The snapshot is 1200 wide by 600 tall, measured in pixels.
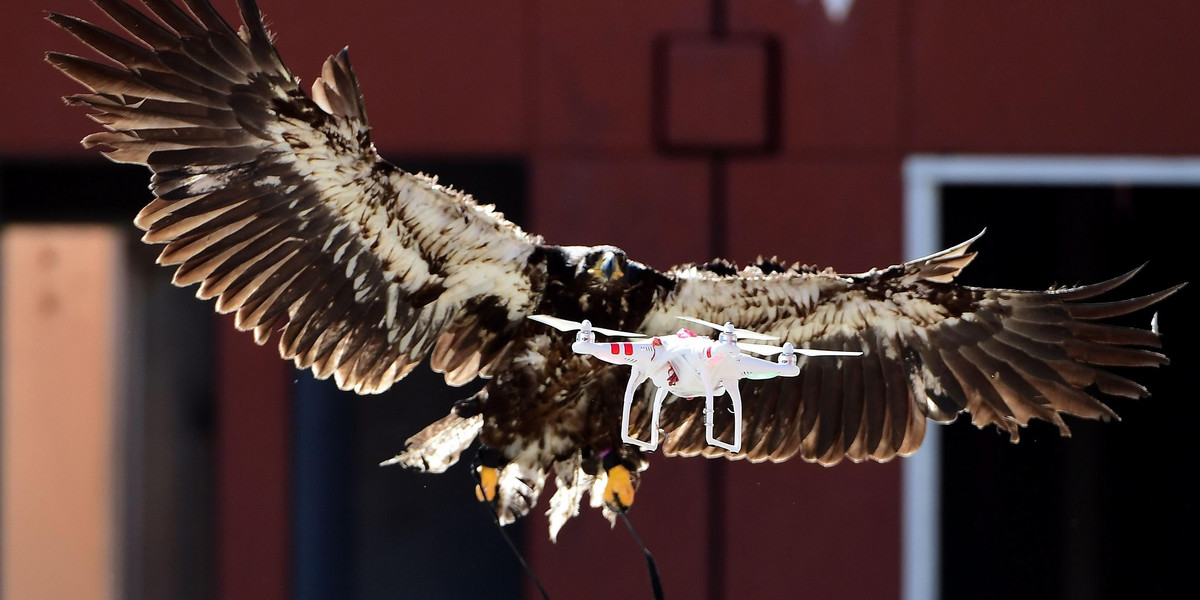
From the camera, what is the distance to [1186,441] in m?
5.59

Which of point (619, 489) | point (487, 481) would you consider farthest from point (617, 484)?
point (487, 481)

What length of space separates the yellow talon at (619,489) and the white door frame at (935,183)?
6.92 ft

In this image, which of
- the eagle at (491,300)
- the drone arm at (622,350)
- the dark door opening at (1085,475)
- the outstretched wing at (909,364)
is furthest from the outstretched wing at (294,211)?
the dark door opening at (1085,475)

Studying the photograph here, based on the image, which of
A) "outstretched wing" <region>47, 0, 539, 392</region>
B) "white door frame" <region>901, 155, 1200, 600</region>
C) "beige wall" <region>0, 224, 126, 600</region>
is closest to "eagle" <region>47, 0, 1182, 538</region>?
"outstretched wing" <region>47, 0, 539, 392</region>

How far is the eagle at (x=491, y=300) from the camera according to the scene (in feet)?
10.8

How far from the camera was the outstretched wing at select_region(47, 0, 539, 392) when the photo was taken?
130 inches

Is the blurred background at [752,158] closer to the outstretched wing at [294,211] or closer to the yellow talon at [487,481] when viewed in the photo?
the outstretched wing at [294,211]

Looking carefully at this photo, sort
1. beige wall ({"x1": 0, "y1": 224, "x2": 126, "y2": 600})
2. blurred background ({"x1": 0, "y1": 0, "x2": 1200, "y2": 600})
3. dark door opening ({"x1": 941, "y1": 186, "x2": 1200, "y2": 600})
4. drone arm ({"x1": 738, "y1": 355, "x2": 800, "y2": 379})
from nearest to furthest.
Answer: drone arm ({"x1": 738, "y1": 355, "x2": 800, "y2": 379})
blurred background ({"x1": 0, "y1": 0, "x2": 1200, "y2": 600})
dark door opening ({"x1": 941, "y1": 186, "x2": 1200, "y2": 600})
beige wall ({"x1": 0, "y1": 224, "x2": 126, "y2": 600})

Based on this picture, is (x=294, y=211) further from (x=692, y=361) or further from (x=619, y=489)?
(x=692, y=361)

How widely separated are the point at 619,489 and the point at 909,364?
3.15 ft

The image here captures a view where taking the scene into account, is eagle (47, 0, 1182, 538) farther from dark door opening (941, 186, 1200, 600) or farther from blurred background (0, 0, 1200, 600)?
dark door opening (941, 186, 1200, 600)

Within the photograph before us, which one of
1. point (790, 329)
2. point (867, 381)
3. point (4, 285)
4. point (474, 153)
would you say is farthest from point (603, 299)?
point (4, 285)

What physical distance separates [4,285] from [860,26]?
362cm

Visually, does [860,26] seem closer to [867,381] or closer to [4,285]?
[867,381]
